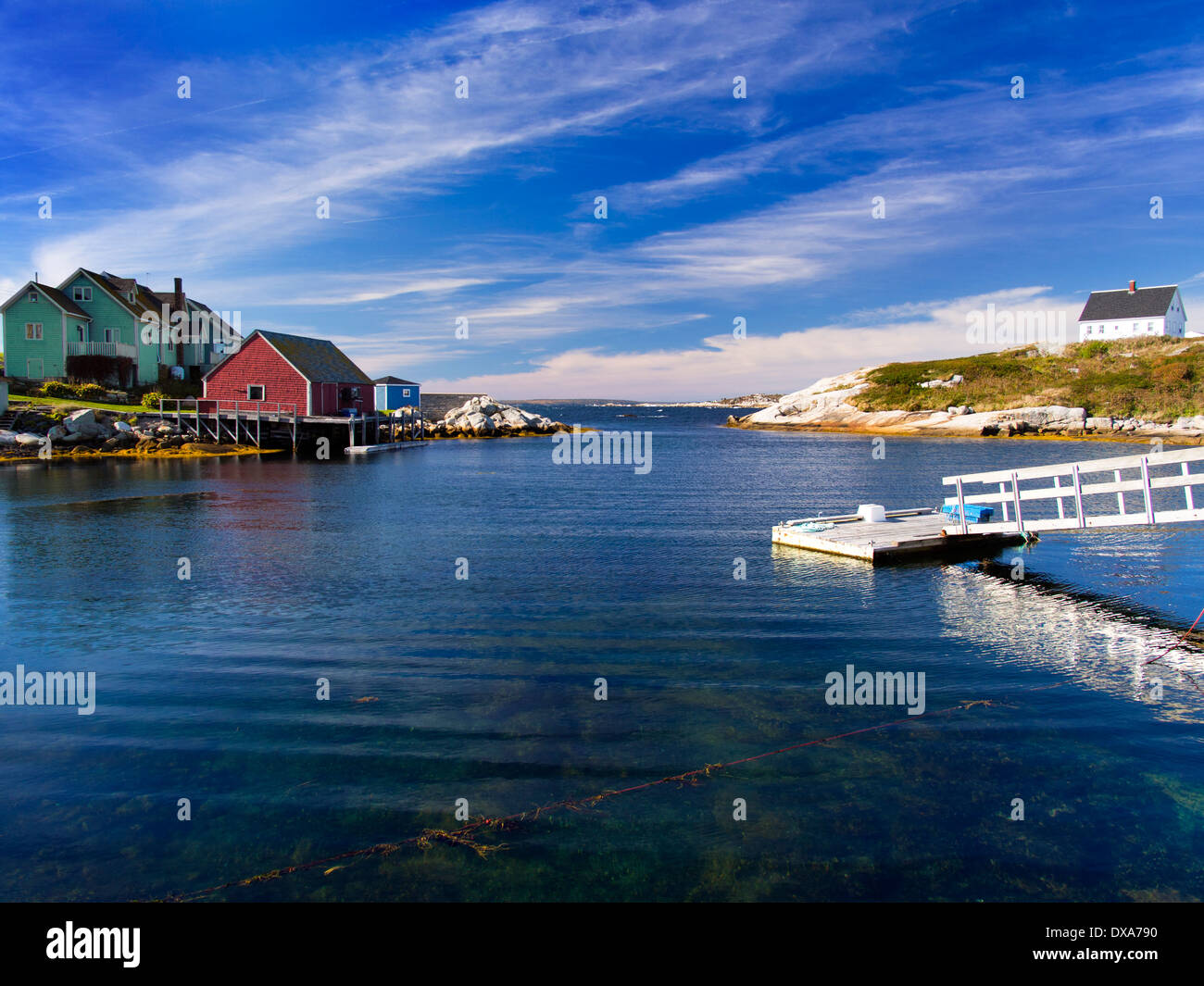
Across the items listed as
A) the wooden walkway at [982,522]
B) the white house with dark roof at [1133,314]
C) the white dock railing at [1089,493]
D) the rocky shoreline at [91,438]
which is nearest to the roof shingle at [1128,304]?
the white house with dark roof at [1133,314]

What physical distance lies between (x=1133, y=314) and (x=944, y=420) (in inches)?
1546

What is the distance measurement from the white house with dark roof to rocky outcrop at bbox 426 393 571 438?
256ft

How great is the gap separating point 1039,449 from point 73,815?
70.2 m

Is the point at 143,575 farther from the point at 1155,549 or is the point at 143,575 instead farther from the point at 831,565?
the point at 1155,549

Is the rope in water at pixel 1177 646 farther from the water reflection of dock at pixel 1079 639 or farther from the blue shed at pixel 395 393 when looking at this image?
the blue shed at pixel 395 393

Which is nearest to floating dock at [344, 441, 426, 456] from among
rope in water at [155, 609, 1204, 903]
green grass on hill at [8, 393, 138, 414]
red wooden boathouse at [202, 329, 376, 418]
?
red wooden boathouse at [202, 329, 376, 418]

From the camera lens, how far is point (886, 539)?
22.9 m

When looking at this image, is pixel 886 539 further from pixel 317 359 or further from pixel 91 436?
pixel 317 359

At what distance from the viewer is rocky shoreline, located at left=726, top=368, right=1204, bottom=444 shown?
70.9 metres

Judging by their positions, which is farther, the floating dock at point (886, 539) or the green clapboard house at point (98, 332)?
the green clapboard house at point (98, 332)

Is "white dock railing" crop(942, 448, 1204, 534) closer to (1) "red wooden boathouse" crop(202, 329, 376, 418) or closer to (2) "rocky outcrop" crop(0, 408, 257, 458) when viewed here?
(2) "rocky outcrop" crop(0, 408, 257, 458)

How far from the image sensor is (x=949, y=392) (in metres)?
97.3

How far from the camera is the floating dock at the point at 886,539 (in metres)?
22.3
